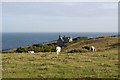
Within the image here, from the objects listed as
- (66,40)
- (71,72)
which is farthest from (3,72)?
(66,40)

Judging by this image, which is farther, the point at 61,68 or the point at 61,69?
the point at 61,68

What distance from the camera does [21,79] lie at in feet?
42.4

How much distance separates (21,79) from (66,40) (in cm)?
6099

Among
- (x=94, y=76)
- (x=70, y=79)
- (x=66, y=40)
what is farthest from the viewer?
(x=66, y=40)

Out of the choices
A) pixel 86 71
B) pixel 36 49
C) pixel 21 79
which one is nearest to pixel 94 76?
pixel 86 71

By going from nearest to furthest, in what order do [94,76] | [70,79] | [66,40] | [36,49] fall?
[70,79] → [94,76] → [36,49] → [66,40]

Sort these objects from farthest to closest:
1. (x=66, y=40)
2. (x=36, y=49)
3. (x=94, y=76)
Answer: (x=66, y=40)
(x=36, y=49)
(x=94, y=76)

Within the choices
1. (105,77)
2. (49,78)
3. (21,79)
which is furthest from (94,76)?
(21,79)

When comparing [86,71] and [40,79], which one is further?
[86,71]

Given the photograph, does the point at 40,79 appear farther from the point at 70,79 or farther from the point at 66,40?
the point at 66,40

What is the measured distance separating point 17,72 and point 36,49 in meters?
38.2

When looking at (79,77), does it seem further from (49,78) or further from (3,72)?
(3,72)

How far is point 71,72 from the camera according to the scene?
1509cm

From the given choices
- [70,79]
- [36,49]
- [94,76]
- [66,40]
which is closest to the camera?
[70,79]
